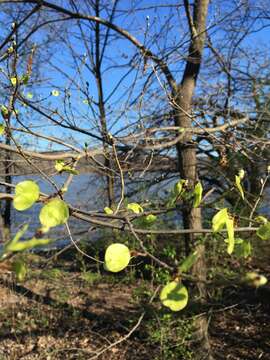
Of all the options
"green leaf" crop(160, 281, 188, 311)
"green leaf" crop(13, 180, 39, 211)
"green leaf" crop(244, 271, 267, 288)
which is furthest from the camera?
"green leaf" crop(13, 180, 39, 211)

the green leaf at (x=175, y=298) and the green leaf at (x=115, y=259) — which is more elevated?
the green leaf at (x=115, y=259)

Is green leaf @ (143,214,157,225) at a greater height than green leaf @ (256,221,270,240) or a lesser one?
greater

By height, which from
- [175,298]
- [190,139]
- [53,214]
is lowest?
[175,298]

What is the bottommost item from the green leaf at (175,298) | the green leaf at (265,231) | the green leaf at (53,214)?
the green leaf at (175,298)

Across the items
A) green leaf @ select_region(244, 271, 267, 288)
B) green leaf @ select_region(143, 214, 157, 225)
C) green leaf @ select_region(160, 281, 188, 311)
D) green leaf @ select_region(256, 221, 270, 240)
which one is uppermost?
green leaf @ select_region(143, 214, 157, 225)

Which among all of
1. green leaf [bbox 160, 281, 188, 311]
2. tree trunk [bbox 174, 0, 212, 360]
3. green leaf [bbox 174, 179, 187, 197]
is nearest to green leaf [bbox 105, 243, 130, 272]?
green leaf [bbox 160, 281, 188, 311]

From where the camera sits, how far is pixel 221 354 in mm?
4277

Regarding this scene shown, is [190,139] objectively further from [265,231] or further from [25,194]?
[25,194]

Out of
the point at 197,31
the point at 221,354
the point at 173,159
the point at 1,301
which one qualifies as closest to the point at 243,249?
the point at 197,31

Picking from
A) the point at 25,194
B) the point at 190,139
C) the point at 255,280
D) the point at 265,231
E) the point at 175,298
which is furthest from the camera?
the point at 190,139

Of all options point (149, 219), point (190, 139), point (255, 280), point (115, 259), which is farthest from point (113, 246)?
point (190, 139)

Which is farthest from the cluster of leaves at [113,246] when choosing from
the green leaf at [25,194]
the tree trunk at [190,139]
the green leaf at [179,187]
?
the tree trunk at [190,139]

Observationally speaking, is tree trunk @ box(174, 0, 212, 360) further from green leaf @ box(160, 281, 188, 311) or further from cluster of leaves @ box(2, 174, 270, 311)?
green leaf @ box(160, 281, 188, 311)

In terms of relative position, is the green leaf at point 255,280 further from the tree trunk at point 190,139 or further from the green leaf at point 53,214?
the tree trunk at point 190,139
